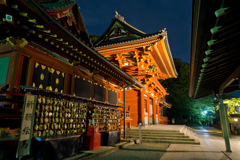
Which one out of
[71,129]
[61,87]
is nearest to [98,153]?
[71,129]

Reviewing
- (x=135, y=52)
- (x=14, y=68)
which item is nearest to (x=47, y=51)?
(x=14, y=68)

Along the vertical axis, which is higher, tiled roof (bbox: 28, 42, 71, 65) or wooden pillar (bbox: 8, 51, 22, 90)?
tiled roof (bbox: 28, 42, 71, 65)

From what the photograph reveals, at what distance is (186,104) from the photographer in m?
30.4

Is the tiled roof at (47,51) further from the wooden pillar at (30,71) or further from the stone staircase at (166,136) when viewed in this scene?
the stone staircase at (166,136)

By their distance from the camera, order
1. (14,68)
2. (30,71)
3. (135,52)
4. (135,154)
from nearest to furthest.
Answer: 1. (14,68)
2. (30,71)
3. (135,154)
4. (135,52)

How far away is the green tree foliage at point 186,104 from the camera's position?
93.5 feet

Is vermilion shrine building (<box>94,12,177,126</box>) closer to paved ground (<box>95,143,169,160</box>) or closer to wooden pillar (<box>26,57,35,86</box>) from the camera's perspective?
paved ground (<box>95,143,169,160</box>)

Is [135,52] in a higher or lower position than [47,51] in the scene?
higher

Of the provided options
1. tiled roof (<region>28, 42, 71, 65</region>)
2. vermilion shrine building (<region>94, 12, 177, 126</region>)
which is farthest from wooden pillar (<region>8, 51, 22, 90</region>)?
vermilion shrine building (<region>94, 12, 177, 126</region>)

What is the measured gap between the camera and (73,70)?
7.12 m

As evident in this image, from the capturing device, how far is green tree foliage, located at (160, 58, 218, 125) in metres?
28.5

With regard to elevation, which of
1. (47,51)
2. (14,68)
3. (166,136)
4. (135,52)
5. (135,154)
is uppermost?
(135,52)

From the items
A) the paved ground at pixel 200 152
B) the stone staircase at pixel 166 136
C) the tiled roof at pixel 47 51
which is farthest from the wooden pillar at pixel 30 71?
the stone staircase at pixel 166 136

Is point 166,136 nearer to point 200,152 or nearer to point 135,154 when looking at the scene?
point 200,152
